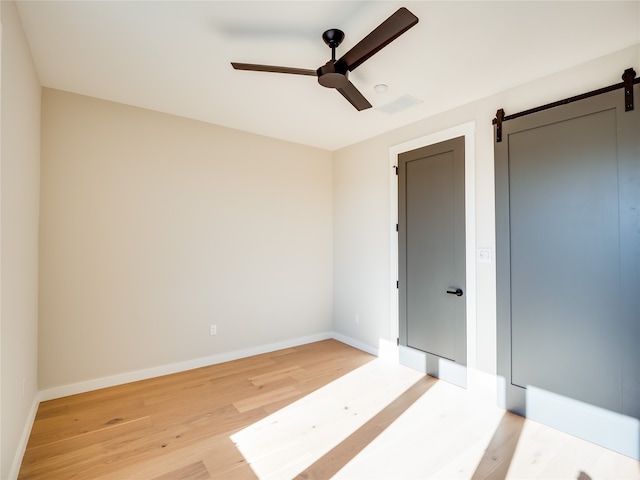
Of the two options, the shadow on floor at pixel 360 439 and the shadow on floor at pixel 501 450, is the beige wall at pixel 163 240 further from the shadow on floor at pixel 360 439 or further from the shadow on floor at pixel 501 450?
the shadow on floor at pixel 501 450

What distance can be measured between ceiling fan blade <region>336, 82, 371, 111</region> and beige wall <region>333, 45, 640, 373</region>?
104 centimetres

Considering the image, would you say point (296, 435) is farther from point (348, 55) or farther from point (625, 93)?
point (625, 93)

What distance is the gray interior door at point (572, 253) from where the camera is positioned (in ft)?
7.23

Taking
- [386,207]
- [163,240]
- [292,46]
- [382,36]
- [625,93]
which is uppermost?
[292,46]

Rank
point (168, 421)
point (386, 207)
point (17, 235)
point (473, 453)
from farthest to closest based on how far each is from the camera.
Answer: point (386, 207) < point (168, 421) < point (473, 453) < point (17, 235)

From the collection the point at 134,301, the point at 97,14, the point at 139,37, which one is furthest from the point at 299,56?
the point at 134,301

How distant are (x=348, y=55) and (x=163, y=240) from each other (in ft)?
8.82

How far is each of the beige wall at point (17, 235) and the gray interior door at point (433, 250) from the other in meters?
3.38

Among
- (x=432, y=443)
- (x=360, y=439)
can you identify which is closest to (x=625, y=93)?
(x=432, y=443)

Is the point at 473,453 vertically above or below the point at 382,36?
below

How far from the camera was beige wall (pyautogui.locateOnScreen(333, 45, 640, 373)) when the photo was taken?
2561mm

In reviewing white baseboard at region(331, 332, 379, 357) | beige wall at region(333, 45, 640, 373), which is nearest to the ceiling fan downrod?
beige wall at region(333, 45, 640, 373)

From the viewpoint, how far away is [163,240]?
3475 mm

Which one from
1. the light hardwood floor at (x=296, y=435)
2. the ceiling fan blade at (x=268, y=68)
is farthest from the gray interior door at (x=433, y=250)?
the ceiling fan blade at (x=268, y=68)
